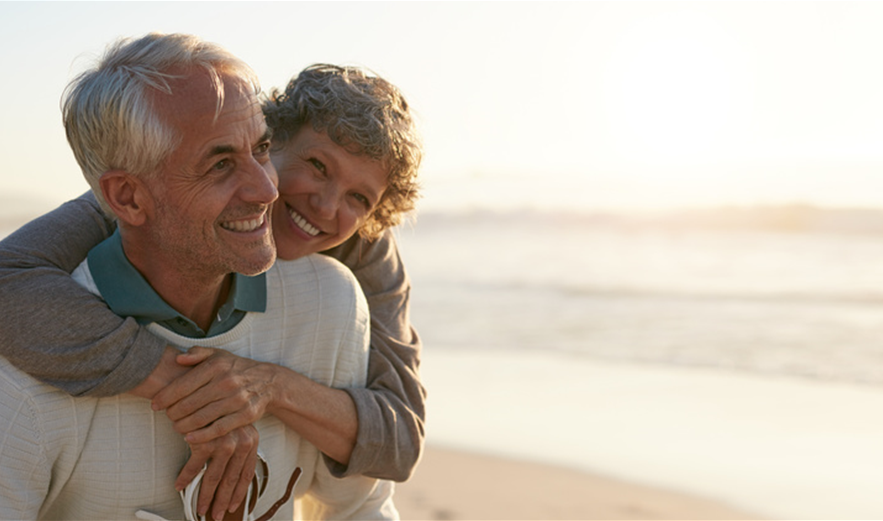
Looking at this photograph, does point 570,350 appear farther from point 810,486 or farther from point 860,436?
point 810,486

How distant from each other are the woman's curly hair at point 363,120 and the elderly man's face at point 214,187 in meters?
0.52

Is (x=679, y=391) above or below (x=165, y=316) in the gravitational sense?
above

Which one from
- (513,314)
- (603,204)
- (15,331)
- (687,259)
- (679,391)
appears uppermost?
(603,204)

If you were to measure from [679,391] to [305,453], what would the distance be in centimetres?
421

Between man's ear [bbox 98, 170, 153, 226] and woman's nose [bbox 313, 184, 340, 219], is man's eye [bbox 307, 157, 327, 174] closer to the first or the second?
woman's nose [bbox 313, 184, 340, 219]

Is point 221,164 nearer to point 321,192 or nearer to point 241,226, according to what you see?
point 241,226

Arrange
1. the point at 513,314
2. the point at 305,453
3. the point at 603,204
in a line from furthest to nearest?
the point at 603,204 < the point at 513,314 < the point at 305,453

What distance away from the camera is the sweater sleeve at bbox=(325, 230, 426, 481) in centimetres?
223

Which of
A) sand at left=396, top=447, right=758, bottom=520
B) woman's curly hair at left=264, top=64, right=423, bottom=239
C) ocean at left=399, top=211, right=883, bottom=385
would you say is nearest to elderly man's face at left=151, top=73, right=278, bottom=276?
woman's curly hair at left=264, top=64, right=423, bottom=239

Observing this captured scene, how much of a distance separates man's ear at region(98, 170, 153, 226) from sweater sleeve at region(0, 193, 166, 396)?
0.18 meters

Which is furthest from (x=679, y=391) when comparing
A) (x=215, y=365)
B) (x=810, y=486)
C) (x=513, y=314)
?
(x=215, y=365)

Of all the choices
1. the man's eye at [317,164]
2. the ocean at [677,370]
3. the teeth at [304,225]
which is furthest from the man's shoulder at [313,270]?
the ocean at [677,370]

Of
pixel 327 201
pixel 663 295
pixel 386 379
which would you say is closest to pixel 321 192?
pixel 327 201

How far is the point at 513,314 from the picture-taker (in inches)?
374
